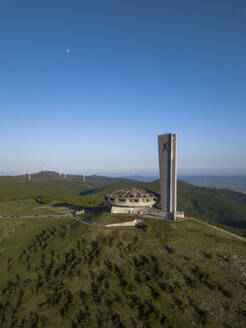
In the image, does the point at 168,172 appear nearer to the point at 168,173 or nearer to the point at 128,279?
the point at 168,173

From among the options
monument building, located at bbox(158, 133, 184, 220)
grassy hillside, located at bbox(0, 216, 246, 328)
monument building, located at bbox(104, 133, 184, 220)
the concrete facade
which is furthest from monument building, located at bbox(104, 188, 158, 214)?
grassy hillside, located at bbox(0, 216, 246, 328)

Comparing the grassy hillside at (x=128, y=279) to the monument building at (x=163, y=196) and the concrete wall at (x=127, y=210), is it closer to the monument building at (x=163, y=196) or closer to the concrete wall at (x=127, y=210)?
the monument building at (x=163, y=196)

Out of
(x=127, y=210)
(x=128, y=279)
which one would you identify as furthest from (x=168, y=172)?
(x=128, y=279)

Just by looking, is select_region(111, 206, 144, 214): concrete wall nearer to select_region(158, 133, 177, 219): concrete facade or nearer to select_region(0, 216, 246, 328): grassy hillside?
select_region(158, 133, 177, 219): concrete facade

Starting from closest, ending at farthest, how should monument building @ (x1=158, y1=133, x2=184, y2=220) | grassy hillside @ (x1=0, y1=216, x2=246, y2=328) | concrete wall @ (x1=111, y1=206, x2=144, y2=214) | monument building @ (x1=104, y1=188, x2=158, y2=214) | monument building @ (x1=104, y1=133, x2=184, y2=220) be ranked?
grassy hillside @ (x1=0, y1=216, x2=246, y2=328) < monument building @ (x1=158, y1=133, x2=184, y2=220) < monument building @ (x1=104, y1=133, x2=184, y2=220) < monument building @ (x1=104, y1=188, x2=158, y2=214) < concrete wall @ (x1=111, y1=206, x2=144, y2=214)

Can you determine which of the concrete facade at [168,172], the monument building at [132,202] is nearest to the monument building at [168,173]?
the concrete facade at [168,172]

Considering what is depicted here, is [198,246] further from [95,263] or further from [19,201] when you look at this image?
[19,201]

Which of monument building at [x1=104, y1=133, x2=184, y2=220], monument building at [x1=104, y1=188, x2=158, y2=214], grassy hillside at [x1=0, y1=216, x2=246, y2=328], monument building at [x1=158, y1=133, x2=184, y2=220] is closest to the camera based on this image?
grassy hillside at [x1=0, y1=216, x2=246, y2=328]
